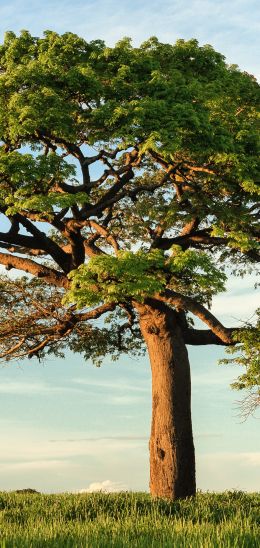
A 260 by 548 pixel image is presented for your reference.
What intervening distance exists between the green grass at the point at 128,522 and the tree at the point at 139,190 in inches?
133

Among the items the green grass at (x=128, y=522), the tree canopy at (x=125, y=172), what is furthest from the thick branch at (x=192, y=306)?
the green grass at (x=128, y=522)

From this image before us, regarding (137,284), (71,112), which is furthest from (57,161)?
(137,284)

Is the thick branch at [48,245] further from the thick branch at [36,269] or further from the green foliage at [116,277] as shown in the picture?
the green foliage at [116,277]

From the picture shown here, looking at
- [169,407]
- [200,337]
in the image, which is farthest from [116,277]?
[200,337]

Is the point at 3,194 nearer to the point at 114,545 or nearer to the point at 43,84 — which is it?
the point at 43,84

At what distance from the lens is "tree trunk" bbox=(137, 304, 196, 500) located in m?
20.7

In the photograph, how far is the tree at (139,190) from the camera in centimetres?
1778

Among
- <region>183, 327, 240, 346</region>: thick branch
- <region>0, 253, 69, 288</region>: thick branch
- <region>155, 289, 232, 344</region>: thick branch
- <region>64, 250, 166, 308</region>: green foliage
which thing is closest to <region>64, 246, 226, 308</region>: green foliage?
<region>64, 250, 166, 308</region>: green foliage

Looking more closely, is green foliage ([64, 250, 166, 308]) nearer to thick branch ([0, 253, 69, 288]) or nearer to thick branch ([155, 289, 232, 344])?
thick branch ([155, 289, 232, 344])

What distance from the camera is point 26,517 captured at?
52.6ft

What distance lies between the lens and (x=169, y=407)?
21.2 m

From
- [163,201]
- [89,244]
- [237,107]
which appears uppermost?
[237,107]

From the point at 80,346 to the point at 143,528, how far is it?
46.2 feet

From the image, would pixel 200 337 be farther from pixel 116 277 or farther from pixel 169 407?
pixel 116 277
